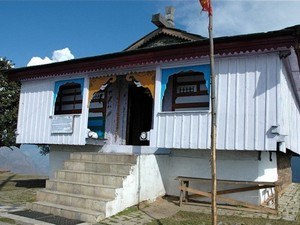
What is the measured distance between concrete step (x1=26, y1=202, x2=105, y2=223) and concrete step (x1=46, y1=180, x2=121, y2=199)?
61cm

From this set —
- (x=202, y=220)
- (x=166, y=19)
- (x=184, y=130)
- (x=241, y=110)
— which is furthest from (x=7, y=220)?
(x=166, y=19)

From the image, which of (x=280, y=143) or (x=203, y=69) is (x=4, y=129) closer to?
(x=203, y=69)

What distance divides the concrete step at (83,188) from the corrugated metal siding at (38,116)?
305 centimetres

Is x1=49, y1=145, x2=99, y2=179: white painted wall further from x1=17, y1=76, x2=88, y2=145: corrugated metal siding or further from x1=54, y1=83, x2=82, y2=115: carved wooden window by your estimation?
x1=54, y1=83, x2=82, y2=115: carved wooden window

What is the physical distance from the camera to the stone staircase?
28.0 feet

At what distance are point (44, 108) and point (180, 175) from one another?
653 centimetres

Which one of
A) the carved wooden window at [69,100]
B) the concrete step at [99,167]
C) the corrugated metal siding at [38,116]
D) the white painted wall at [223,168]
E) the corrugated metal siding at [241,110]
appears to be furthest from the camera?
the carved wooden window at [69,100]

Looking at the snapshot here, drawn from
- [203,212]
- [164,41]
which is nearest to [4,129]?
[164,41]

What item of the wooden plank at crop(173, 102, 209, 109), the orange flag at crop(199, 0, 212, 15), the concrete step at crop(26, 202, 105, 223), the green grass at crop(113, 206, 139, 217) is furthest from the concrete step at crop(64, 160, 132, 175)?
the orange flag at crop(199, 0, 212, 15)

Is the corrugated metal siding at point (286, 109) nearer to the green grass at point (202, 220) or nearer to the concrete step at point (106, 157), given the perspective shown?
the green grass at point (202, 220)

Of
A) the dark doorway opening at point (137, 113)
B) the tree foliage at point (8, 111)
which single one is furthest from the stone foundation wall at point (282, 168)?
the tree foliage at point (8, 111)

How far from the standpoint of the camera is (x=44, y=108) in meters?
14.2

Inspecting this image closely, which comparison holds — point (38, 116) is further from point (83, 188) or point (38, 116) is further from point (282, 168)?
point (282, 168)

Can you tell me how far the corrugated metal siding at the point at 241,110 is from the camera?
31.4ft
